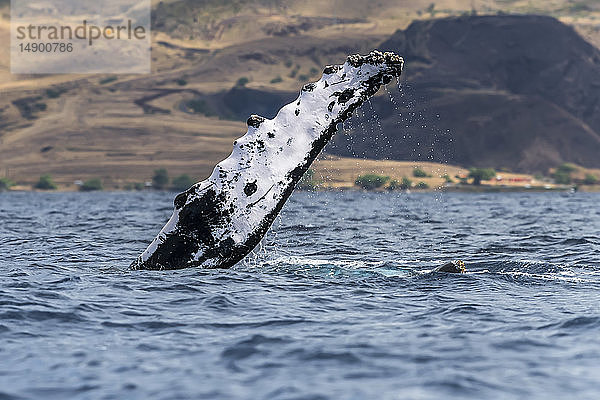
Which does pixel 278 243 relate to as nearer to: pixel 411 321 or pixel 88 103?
pixel 411 321

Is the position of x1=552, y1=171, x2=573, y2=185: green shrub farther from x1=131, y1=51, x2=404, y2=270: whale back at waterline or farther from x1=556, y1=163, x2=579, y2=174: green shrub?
x1=131, y1=51, x2=404, y2=270: whale back at waterline

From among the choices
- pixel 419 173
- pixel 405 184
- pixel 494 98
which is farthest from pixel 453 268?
pixel 494 98

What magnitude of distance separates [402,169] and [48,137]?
239ft

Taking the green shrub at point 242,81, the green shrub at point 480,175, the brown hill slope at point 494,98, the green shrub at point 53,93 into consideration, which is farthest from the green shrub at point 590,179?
the green shrub at point 53,93

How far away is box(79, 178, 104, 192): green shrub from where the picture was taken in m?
135

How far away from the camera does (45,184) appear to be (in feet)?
443

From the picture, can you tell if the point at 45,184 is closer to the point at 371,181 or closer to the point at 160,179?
the point at 160,179

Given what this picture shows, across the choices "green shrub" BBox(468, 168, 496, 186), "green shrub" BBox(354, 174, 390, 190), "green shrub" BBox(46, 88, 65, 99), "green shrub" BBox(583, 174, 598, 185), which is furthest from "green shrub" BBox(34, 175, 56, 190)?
"green shrub" BBox(583, 174, 598, 185)

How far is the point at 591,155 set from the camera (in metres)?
147

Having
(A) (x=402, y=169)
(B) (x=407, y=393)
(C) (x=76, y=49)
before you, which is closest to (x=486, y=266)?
(B) (x=407, y=393)

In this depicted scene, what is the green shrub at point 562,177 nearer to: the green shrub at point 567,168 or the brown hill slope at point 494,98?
the green shrub at point 567,168

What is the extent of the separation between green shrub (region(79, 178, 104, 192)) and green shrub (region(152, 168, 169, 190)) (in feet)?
32.0

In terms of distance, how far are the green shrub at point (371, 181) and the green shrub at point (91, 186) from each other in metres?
47.3

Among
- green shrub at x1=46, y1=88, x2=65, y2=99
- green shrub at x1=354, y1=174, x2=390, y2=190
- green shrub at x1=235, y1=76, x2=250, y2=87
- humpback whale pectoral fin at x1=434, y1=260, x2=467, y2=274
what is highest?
green shrub at x1=235, y1=76, x2=250, y2=87
